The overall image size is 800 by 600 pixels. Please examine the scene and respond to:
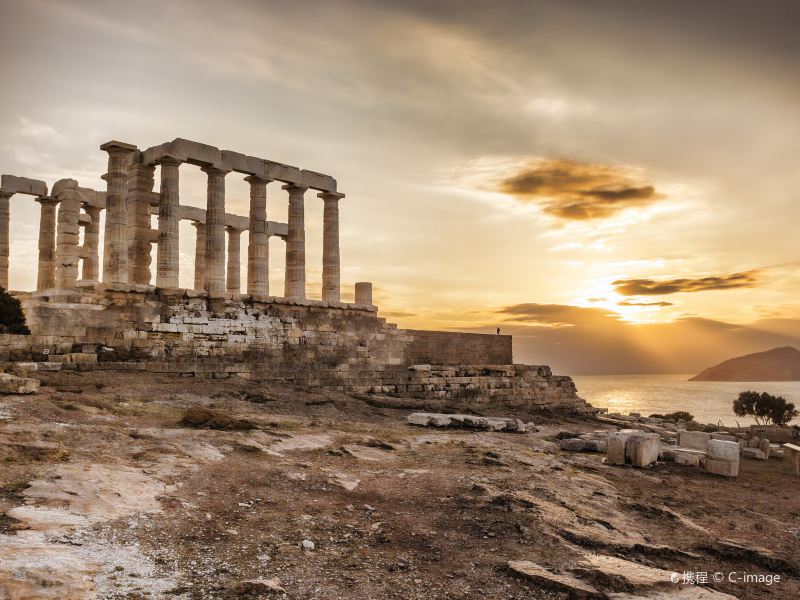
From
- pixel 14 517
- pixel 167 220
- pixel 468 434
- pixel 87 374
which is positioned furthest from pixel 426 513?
pixel 167 220

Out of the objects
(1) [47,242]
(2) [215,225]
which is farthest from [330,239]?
(1) [47,242]

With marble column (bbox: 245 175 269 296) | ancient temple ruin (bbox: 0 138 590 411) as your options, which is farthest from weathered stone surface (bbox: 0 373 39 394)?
marble column (bbox: 245 175 269 296)

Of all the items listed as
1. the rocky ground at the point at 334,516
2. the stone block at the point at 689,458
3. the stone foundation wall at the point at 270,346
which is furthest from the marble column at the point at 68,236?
the stone block at the point at 689,458

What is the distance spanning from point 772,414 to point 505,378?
35.9m

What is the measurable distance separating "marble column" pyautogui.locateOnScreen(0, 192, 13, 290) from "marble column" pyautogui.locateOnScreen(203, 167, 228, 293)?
32.8 feet

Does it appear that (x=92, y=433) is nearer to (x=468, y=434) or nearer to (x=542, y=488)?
(x=542, y=488)

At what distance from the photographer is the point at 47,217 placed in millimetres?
28125

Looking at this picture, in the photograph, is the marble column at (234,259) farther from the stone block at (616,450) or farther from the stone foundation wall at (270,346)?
the stone block at (616,450)

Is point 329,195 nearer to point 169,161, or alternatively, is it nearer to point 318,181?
point 318,181

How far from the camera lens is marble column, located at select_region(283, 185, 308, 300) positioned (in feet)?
87.5

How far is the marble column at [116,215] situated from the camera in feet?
71.9

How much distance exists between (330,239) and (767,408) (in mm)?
41515

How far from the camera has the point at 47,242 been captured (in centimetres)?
2819

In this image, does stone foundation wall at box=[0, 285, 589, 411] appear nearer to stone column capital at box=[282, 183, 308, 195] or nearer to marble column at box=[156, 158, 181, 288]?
marble column at box=[156, 158, 181, 288]
